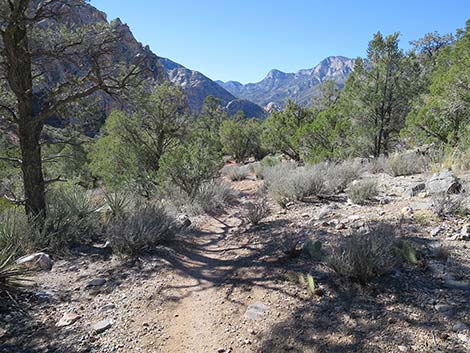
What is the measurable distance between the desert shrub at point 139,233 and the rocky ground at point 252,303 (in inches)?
9.3

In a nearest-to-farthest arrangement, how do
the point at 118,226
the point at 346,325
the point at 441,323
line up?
the point at 441,323 < the point at 346,325 < the point at 118,226

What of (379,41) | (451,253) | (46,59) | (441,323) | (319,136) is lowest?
(441,323)

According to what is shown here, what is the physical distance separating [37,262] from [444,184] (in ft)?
21.7

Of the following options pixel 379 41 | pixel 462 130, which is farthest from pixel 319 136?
pixel 462 130

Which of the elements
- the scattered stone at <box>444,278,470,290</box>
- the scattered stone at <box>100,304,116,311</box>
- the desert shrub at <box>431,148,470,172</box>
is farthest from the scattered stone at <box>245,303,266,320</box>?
the desert shrub at <box>431,148,470,172</box>

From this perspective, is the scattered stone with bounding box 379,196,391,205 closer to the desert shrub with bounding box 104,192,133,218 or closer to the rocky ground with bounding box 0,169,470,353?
the rocky ground with bounding box 0,169,470,353

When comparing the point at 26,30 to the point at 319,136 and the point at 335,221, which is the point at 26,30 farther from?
the point at 319,136

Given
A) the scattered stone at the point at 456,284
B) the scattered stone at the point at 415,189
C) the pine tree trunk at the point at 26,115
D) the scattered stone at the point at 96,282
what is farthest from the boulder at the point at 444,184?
the pine tree trunk at the point at 26,115

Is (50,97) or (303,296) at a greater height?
(50,97)

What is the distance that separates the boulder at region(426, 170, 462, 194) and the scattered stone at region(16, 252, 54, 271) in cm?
616

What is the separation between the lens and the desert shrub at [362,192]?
6.06m

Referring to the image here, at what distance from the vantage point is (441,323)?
8.11 feet

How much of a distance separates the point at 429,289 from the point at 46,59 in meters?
7.03

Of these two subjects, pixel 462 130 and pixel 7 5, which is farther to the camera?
pixel 462 130
